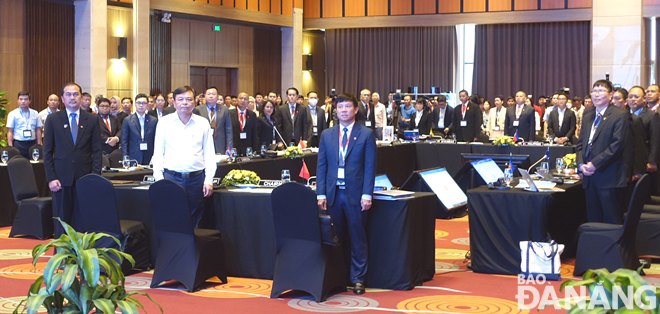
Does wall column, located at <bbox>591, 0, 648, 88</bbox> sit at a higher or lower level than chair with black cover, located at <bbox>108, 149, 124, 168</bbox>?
higher

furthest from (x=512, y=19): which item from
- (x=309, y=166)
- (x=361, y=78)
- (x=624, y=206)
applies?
(x=624, y=206)

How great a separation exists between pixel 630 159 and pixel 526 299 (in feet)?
6.04

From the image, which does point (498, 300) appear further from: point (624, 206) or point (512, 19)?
point (512, 19)

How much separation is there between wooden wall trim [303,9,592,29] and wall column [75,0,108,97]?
679 cm

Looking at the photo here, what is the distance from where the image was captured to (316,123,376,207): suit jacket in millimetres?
5055

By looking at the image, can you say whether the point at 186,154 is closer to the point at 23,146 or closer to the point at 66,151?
the point at 66,151

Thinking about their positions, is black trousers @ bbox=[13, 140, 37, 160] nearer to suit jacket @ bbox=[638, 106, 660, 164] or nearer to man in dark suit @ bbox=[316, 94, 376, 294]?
man in dark suit @ bbox=[316, 94, 376, 294]

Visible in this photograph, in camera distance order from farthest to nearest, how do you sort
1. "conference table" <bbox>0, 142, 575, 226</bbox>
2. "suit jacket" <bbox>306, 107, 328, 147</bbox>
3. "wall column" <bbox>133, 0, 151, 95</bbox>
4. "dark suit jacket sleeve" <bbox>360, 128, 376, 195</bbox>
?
"wall column" <bbox>133, 0, 151, 95</bbox>, "suit jacket" <bbox>306, 107, 328, 147</bbox>, "conference table" <bbox>0, 142, 575, 226</bbox>, "dark suit jacket sleeve" <bbox>360, 128, 376, 195</bbox>

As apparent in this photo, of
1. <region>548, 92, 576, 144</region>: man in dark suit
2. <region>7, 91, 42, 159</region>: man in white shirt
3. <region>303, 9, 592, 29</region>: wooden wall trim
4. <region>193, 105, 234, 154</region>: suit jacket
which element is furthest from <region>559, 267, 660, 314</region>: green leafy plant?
<region>303, 9, 592, 29</region>: wooden wall trim

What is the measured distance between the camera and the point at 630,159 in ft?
20.0

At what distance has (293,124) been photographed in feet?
37.2

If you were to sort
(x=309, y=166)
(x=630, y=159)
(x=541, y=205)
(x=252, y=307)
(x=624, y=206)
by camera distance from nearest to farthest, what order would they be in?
(x=252, y=307)
(x=541, y=205)
(x=630, y=159)
(x=624, y=206)
(x=309, y=166)

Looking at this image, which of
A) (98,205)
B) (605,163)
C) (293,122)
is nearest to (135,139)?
(98,205)

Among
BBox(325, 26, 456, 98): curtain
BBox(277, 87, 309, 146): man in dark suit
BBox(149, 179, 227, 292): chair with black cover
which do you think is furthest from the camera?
BBox(325, 26, 456, 98): curtain
